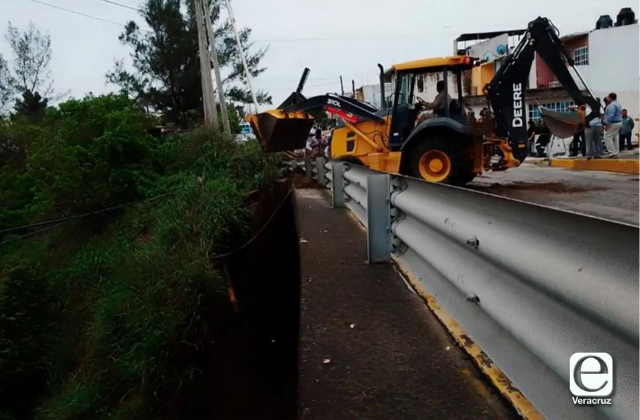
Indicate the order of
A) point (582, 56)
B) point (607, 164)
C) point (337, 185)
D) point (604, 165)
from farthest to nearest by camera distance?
1. point (582, 56)
2. point (604, 165)
3. point (607, 164)
4. point (337, 185)

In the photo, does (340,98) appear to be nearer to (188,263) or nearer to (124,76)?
(188,263)

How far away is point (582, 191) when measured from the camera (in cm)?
933

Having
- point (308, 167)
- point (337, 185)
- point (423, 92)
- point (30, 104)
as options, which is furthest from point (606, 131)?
point (30, 104)

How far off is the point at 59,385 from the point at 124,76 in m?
28.9

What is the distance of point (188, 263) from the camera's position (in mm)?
7520

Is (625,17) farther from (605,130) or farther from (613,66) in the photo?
(605,130)

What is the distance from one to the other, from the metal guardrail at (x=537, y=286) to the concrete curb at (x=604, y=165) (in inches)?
437

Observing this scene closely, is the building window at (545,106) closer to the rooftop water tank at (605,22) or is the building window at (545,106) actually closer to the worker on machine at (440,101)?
the rooftop water tank at (605,22)

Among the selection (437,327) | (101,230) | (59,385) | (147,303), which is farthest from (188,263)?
(101,230)

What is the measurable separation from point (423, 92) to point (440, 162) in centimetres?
171

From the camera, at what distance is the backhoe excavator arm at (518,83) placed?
34.9 feet

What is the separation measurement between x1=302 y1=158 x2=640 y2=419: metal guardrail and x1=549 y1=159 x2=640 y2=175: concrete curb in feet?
36.5

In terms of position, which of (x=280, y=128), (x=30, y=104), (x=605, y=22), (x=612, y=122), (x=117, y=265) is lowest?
(x=117, y=265)

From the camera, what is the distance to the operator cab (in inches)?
408
